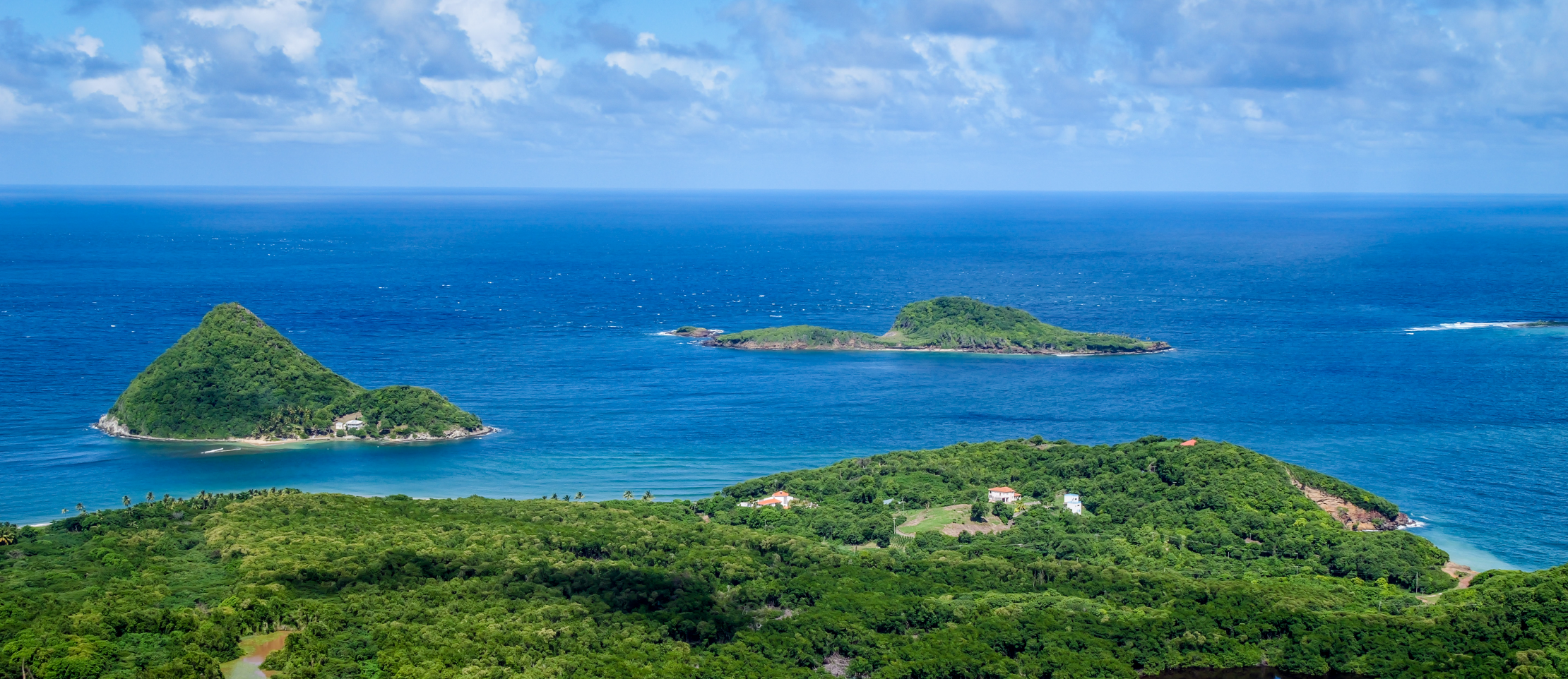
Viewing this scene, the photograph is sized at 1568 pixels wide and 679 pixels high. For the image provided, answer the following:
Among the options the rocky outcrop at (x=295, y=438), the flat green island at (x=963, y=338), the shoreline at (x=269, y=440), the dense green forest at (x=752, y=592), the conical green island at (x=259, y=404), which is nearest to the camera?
the dense green forest at (x=752, y=592)

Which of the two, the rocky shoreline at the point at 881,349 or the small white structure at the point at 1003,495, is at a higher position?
the small white structure at the point at 1003,495

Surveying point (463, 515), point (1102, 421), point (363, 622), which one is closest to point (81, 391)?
point (463, 515)

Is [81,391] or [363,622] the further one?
[81,391]

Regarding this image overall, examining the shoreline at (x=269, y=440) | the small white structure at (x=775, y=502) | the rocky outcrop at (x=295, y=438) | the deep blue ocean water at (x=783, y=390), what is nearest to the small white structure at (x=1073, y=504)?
the small white structure at (x=775, y=502)

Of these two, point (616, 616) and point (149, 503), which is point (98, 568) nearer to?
point (149, 503)

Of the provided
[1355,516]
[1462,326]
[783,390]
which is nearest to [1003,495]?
[1355,516]

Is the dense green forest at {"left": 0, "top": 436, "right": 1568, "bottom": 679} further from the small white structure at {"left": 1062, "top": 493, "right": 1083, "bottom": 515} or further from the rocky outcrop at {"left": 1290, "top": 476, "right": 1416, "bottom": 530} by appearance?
Answer: the rocky outcrop at {"left": 1290, "top": 476, "right": 1416, "bottom": 530}

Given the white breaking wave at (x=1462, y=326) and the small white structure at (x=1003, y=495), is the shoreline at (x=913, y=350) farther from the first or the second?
the small white structure at (x=1003, y=495)

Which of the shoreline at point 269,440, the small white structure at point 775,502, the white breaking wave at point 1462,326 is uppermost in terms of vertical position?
the white breaking wave at point 1462,326
